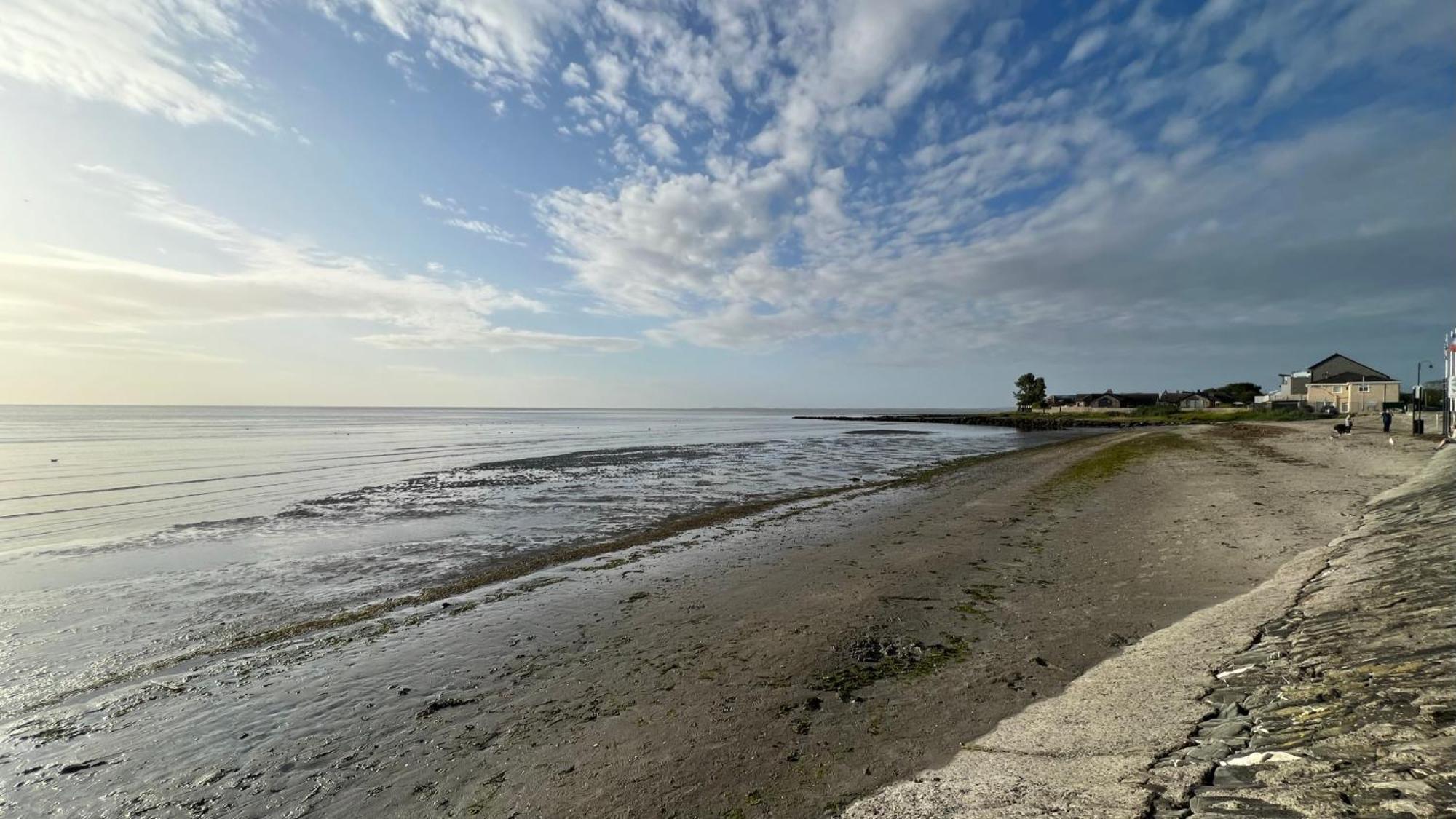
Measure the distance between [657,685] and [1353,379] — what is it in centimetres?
11315

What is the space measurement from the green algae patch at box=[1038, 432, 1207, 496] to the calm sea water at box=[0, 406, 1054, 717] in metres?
8.70

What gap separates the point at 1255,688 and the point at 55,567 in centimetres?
2181

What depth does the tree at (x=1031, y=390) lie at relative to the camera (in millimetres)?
138250

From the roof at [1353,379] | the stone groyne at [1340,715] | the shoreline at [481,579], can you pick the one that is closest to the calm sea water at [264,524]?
the shoreline at [481,579]

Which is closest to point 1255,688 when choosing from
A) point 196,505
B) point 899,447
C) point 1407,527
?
point 1407,527

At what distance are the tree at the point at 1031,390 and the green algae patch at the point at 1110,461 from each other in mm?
98139

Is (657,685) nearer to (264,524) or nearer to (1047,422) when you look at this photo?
(264,524)

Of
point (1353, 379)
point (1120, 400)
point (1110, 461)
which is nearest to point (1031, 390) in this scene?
point (1120, 400)

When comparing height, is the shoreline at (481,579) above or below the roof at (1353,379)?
below

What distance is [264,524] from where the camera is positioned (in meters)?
18.2

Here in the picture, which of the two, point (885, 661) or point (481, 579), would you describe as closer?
point (885, 661)

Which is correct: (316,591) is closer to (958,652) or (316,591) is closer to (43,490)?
(958,652)

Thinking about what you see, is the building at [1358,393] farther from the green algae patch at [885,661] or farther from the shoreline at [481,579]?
the green algae patch at [885,661]

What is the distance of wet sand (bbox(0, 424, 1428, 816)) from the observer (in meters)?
5.16
